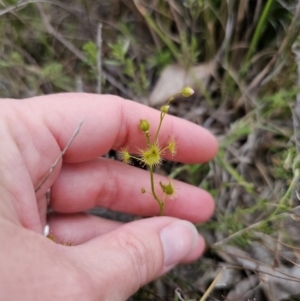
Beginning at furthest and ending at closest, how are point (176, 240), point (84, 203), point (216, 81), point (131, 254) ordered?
point (216, 81) → point (84, 203) → point (176, 240) → point (131, 254)

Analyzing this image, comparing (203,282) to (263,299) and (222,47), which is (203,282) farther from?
(222,47)

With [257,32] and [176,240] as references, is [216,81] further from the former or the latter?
[176,240]

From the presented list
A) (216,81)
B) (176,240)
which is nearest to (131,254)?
(176,240)

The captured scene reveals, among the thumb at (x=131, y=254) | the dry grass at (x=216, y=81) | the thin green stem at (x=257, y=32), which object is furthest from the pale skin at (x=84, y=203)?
the thin green stem at (x=257, y=32)

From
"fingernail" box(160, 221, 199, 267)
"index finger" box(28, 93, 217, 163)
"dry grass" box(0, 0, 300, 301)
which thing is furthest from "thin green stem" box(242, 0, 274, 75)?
"fingernail" box(160, 221, 199, 267)

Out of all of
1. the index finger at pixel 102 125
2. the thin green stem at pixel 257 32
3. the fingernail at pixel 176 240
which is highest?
the thin green stem at pixel 257 32

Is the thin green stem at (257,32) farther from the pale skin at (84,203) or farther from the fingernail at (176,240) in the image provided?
the fingernail at (176,240)

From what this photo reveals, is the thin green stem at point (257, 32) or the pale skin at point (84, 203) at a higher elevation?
the thin green stem at point (257, 32)

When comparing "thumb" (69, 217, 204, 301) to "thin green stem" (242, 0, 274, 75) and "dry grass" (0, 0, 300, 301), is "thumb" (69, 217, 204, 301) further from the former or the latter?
"thin green stem" (242, 0, 274, 75)
